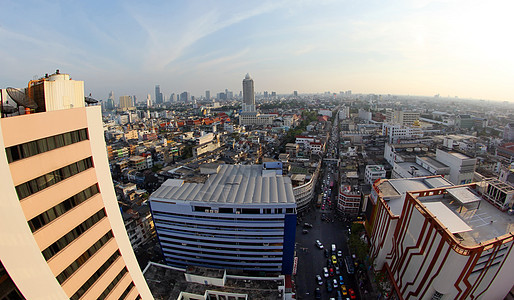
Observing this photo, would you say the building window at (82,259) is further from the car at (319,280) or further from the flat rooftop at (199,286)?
the car at (319,280)

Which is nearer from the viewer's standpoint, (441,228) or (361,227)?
(441,228)

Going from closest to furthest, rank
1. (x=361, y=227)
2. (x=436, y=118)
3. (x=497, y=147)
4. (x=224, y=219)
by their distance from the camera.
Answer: (x=224, y=219)
(x=361, y=227)
(x=497, y=147)
(x=436, y=118)

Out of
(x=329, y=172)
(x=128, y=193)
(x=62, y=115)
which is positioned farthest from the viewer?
(x=329, y=172)

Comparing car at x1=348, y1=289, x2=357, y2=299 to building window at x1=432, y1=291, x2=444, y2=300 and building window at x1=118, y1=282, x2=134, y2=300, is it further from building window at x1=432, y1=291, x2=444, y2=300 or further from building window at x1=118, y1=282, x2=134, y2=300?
building window at x1=118, y1=282, x2=134, y2=300

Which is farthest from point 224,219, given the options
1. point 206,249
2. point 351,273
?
point 351,273

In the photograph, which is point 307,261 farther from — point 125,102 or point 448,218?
point 125,102

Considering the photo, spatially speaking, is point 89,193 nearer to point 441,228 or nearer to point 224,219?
point 224,219

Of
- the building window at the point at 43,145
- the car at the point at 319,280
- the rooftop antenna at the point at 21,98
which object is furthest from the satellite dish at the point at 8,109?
the car at the point at 319,280
